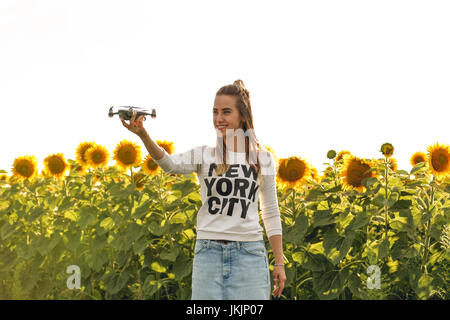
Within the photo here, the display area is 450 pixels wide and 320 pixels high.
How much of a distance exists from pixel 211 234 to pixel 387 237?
6.44 feet

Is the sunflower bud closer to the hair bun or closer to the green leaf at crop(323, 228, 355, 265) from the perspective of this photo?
the green leaf at crop(323, 228, 355, 265)

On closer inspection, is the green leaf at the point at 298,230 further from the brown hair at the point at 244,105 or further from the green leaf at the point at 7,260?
the green leaf at the point at 7,260

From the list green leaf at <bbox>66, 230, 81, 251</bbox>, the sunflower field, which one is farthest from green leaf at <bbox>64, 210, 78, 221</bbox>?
green leaf at <bbox>66, 230, 81, 251</bbox>

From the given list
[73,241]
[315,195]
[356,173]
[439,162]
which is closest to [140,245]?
[73,241]

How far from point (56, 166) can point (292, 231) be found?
3.14 m

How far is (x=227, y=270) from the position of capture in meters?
2.96

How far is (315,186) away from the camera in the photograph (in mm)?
4672

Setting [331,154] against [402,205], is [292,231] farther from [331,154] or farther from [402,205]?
[402,205]

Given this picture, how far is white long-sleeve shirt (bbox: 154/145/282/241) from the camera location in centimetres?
300

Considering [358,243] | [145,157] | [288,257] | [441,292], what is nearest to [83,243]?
A: [145,157]

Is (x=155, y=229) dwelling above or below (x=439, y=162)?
below

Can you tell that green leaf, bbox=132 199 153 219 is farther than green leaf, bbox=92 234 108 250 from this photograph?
No

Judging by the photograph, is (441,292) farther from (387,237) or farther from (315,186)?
(315,186)

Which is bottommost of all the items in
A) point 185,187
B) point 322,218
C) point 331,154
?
point 322,218
